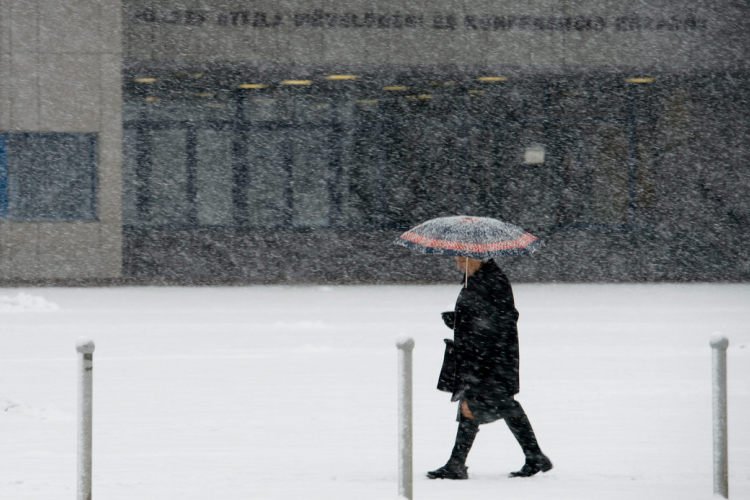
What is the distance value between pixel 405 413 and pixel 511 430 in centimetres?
132

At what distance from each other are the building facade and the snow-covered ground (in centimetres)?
582

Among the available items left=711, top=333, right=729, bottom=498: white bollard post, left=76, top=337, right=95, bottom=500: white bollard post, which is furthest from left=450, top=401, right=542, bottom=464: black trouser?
left=76, top=337, right=95, bottom=500: white bollard post

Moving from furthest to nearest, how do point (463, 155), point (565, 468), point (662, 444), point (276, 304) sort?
point (463, 155) < point (276, 304) < point (662, 444) < point (565, 468)

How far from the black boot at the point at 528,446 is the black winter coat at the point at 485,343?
Answer: 0.19 meters

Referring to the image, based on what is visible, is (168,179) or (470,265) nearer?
(470,265)

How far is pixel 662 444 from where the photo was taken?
A: 8.05 meters

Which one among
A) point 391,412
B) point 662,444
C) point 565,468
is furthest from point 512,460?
point 391,412

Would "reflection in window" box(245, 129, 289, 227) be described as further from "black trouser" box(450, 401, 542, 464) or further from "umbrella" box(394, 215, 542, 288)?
"black trouser" box(450, 401, 542, 464)

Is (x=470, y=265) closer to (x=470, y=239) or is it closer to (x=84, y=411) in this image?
(x=470, y=239)

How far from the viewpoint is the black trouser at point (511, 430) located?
6.90 metres

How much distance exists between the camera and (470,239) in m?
6.93

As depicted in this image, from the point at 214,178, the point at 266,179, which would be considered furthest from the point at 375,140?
the point at 214,178

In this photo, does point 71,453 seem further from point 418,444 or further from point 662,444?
point 662,444

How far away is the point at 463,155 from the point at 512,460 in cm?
1733
